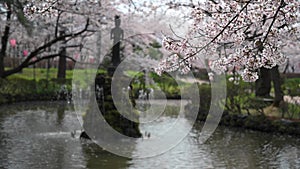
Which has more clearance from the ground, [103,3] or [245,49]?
[103,3]

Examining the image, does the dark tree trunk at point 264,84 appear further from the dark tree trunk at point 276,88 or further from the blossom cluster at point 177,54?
the blossom cluster at point 177,54

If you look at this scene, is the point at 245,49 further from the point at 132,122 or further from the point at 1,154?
the point at 132,122

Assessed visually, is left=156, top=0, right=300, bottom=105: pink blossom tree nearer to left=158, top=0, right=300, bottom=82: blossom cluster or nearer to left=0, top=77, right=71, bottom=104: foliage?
left=158, top=0, right=300, bottom=82: blossom cluster

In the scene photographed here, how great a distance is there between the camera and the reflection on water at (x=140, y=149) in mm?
6641

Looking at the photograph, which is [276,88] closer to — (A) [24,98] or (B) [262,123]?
(B) [262,123]

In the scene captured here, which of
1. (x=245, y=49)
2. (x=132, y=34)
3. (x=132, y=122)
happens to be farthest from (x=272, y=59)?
(x=132, y=34)

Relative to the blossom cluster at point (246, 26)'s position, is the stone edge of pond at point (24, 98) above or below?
below

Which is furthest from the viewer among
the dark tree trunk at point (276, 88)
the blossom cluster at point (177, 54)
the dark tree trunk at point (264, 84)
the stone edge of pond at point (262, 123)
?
the dark tree trunk at point (264, 84)

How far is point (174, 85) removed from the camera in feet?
77.4

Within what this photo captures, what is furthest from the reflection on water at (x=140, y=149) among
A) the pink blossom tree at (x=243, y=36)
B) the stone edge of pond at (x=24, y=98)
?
the stone edge of pond at (x=24, y=98)

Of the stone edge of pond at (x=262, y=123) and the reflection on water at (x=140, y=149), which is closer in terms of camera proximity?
the reflection on water at (x=140, y=149)

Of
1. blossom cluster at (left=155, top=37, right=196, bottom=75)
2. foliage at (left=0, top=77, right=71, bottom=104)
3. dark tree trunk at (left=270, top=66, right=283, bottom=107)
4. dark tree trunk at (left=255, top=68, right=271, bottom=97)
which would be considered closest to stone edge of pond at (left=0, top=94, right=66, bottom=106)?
foliage at (left=0, top=77, right=71, bottom=104)

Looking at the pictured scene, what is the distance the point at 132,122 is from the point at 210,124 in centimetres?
371

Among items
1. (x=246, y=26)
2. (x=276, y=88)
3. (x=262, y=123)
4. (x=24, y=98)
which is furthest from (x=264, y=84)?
(x=246, y=26)
